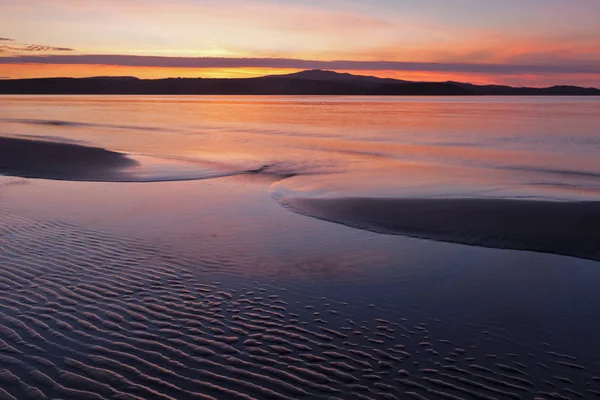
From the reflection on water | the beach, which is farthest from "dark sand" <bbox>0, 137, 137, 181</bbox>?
the reflection on water

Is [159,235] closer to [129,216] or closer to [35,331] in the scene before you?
[129,216]

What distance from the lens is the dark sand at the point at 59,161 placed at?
19.1 metres

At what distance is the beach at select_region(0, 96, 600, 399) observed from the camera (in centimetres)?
545

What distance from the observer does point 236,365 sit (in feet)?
18.5

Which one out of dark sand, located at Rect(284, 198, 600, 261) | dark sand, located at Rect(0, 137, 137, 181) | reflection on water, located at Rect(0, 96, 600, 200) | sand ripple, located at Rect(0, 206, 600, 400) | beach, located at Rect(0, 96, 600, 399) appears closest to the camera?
sand ripple, located at Rect(0, 206, 600, 400)

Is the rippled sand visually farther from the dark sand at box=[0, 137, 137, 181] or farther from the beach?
the dark sand at box=[0, 137, 137, 181]

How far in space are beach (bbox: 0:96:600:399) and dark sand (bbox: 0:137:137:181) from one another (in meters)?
1.20

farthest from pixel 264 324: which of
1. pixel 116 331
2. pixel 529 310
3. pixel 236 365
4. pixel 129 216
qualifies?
pixel 129 216

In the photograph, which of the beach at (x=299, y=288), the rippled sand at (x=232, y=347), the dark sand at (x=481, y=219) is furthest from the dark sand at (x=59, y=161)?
the rippled sand at (x=232, y=347)

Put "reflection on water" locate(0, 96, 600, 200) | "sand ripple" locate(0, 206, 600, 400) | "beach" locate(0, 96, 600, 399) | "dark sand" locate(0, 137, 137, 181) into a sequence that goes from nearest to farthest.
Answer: "sand ripple" locate(0, 206, 600, 400)
"beach" locate(0, 96, 600, 399)
"reflection on water" locate(0, 96, 600, 200)
"dark sand" locate(0, 137, 137, 181)

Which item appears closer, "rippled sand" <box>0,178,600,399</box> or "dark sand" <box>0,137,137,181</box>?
"rippled sand" <box>0,178,600,399</box>

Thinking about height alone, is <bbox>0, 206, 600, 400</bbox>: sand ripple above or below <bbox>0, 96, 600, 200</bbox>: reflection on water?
below

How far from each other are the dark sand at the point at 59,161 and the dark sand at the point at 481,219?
891 centimetres

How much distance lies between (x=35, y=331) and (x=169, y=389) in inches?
87.7
